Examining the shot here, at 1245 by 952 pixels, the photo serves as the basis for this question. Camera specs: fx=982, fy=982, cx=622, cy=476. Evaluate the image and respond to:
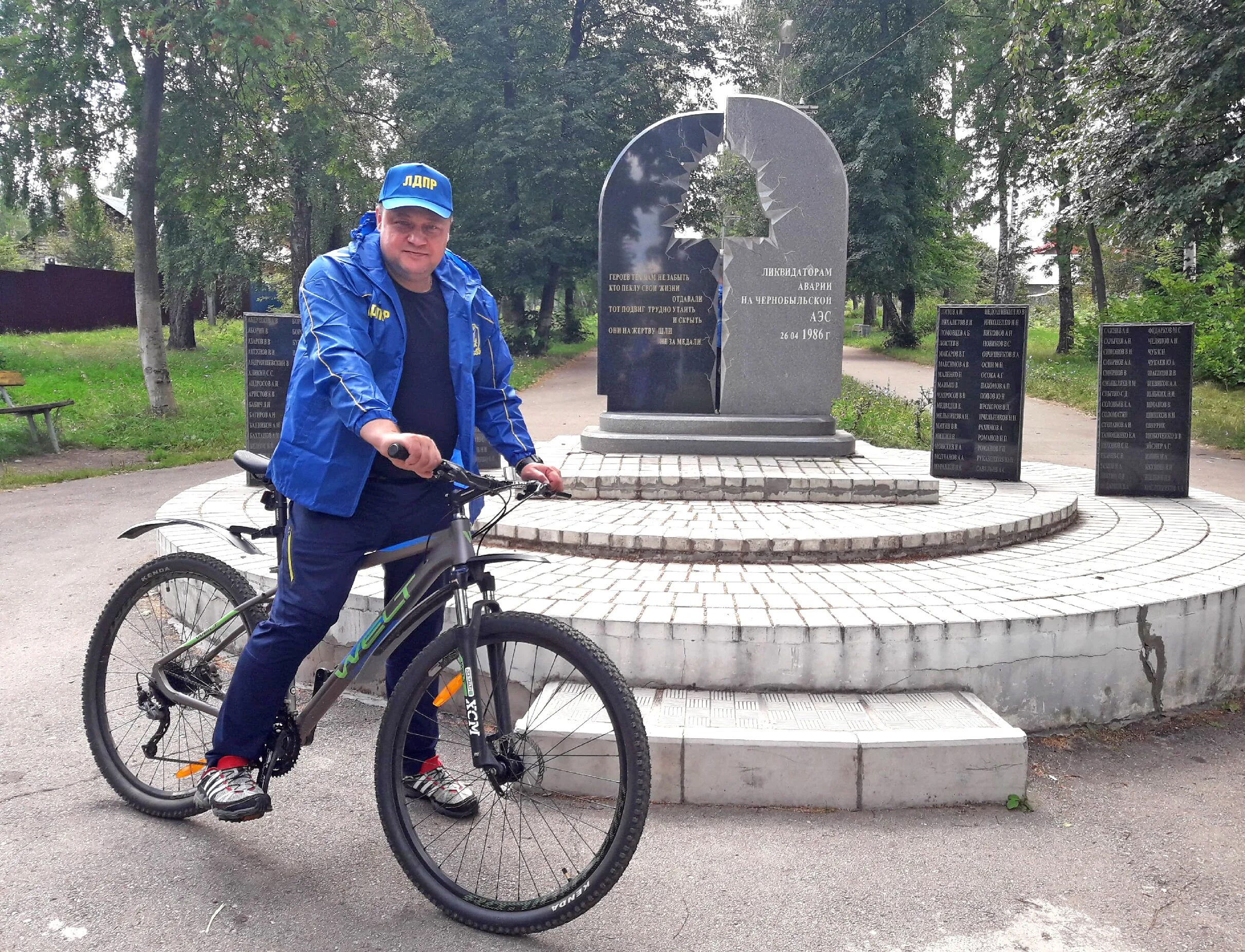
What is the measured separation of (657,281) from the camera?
8.15 meters

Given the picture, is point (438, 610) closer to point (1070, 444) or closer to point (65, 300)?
point (1070, 444)

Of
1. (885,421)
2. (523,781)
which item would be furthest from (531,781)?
(885,421)

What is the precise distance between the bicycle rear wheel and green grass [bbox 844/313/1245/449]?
8.41 m

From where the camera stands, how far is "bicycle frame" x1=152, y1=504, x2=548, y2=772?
2504mm

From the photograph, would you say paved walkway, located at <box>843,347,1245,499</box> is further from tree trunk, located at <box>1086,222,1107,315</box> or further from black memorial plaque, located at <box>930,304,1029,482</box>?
tree trunk, located at <box>1086,222,1107,315</box>

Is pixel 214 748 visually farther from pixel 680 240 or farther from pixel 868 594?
pixel 680 240

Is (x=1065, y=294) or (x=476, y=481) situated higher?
(x=1065, y=294)

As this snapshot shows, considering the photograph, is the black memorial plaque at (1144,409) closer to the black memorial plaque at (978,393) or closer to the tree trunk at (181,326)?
the black memorial plaque at (978,393)

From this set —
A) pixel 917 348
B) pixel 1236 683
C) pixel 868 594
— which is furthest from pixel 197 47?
→ pixel 917 348

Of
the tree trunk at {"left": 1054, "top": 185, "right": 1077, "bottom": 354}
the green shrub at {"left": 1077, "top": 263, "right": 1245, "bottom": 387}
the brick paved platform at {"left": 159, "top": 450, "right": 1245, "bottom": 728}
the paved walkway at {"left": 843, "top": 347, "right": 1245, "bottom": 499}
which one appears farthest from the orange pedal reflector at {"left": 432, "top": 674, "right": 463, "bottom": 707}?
the tree trunk at {"left": 1054, "top": 185, "right": 1077, "bottom": 354}

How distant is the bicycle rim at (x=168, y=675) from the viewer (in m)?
3.13

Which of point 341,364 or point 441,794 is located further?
point 441,794

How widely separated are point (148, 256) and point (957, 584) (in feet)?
42.0

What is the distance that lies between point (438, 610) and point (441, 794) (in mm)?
620
